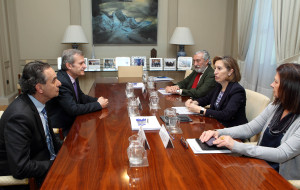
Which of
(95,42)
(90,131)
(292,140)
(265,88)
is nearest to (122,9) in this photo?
(95,42)

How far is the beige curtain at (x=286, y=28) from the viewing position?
11.3 ft

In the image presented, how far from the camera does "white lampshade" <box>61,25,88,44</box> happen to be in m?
5.10

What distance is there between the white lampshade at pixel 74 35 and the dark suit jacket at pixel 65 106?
2653 mm

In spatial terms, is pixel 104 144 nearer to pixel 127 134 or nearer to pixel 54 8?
pixel 127 134

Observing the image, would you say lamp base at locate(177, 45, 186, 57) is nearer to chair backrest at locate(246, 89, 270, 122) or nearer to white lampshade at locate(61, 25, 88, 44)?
white lampshade at locate(61, 25, 88, 44)

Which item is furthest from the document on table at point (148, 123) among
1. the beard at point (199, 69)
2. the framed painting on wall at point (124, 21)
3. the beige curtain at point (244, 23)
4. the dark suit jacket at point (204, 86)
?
the framed painting on wall at point (124, 21)

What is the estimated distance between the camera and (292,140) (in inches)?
61.7

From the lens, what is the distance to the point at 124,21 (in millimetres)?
5648

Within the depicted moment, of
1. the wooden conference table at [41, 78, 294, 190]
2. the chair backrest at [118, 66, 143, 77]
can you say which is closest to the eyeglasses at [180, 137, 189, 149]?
the wooden conference table at [41, 78, 294, 190]

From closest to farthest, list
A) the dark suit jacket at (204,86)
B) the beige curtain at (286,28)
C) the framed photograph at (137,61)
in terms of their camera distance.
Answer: the dark suit jacket at (204,86), the beige curtain at (286,28), the framed photograph at (137,61)

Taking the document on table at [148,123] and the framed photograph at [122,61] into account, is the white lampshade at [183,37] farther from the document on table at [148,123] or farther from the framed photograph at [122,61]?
the document on table at [148,123]

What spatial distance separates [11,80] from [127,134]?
4781 mm

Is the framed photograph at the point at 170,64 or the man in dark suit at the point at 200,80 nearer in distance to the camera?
the man in dark suit at the point at 200,80

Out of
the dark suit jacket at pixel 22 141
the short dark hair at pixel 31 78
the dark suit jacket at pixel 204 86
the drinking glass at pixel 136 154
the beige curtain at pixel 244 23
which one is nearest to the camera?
the drinking glass at pixel 136 154
